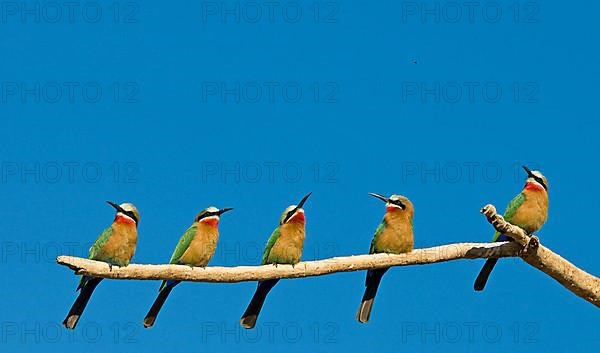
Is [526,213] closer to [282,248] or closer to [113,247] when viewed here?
[282,248]

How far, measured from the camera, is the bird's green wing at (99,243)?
1109cm

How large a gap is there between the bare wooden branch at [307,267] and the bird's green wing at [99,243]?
4.92 feet

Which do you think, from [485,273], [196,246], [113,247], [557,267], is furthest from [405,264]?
[113,247]

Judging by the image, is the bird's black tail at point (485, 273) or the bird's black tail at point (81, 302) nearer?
the bird's black tail at point (81, 302)

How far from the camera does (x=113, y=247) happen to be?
1096cm

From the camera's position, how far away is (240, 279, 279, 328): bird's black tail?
11180mm

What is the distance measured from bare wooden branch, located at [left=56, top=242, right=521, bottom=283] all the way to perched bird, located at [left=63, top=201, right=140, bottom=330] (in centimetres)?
Answer: 81

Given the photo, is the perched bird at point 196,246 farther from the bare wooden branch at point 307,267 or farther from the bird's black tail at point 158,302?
the bare wooden branch at point 307,267

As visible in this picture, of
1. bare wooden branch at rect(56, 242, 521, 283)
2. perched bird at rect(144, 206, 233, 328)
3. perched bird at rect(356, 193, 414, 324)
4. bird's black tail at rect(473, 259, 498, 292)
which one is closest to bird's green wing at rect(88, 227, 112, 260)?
perched bird at rect(144, 206, 233, 328)

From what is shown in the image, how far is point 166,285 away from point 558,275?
4.64m

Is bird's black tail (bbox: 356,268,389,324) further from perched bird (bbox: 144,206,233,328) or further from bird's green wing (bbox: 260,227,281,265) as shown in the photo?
perched bird (bbox: 144,206,233,328)

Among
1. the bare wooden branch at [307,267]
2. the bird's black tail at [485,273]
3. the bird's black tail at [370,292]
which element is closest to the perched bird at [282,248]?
the bare wooden branch at [307,267]

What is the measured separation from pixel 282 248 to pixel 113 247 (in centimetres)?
205

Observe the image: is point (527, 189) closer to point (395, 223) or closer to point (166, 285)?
point (395, 223)
